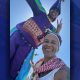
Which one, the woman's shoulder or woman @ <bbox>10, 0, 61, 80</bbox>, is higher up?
woman @ <bbox>10, 0, 61, 80</bbox>

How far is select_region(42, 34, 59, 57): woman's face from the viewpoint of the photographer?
1.93 metres

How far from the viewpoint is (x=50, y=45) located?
194cm

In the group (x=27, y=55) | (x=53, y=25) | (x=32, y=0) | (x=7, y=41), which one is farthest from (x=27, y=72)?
(x=32, y=0)

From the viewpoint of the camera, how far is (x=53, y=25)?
1.96 metres

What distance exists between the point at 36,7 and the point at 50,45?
0.29 meters

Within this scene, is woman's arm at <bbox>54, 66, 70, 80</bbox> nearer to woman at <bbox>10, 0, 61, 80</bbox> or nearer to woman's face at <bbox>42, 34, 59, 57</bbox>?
woman's face at <bbox>42, 34, 59, 57</bbox>

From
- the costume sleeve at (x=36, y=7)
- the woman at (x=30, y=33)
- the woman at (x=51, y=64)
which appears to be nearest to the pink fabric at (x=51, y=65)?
the woman at (x=51, y=64)

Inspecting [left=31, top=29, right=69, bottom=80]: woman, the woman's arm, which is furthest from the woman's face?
the woman's arm

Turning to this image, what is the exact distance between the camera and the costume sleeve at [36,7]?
1.92 meters

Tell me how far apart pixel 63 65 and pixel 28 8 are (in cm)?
49

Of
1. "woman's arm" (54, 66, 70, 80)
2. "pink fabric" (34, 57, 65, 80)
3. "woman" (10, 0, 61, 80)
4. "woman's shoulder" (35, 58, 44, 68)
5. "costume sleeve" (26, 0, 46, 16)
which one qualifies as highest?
"costume sleeve" (26, 0, 46, 16)

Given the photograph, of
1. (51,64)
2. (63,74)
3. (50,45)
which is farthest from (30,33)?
(63,74)

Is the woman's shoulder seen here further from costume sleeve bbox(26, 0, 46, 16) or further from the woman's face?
costume sleeve bbox(26, 0, 46, 16)

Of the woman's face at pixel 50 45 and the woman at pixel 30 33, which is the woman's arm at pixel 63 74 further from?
the woman at pixel 30 33
